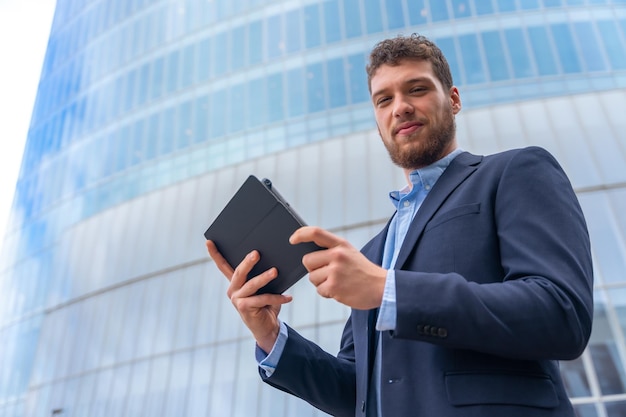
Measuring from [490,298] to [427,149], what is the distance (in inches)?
31.8

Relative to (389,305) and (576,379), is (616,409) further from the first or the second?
(389,305)

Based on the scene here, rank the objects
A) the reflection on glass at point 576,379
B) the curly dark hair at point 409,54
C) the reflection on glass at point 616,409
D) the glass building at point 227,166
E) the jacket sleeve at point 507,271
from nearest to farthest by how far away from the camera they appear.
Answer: the jacket sleeve at point 507,271 → the curly dark hair at point 409,54 → the reflection on glass at point 616,409 → the reflection on glass at point 576,379 → the glass building at point 227,166

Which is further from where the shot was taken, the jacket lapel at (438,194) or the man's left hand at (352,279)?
the jacket lapel at (438,194)

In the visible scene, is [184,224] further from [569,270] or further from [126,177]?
[569,270]

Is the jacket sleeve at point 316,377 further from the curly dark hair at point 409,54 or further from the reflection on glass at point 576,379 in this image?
the reflection on glass at point 576,379

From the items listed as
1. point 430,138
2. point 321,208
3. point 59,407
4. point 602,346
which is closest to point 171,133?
point 321,208

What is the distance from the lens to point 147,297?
1501 cm

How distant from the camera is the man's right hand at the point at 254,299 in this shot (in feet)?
5.74

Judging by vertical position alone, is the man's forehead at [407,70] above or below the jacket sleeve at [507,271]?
above

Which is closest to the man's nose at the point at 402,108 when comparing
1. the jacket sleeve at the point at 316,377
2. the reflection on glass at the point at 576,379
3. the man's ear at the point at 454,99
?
the man's ear at the point at 454,99

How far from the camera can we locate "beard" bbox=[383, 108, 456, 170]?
6.47 ft

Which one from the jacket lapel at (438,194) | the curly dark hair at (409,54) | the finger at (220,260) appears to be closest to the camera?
the jacket lapel at (438,194)

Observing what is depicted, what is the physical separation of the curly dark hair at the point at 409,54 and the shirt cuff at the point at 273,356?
1176 millimetres

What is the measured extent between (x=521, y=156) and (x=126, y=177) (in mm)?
18482
